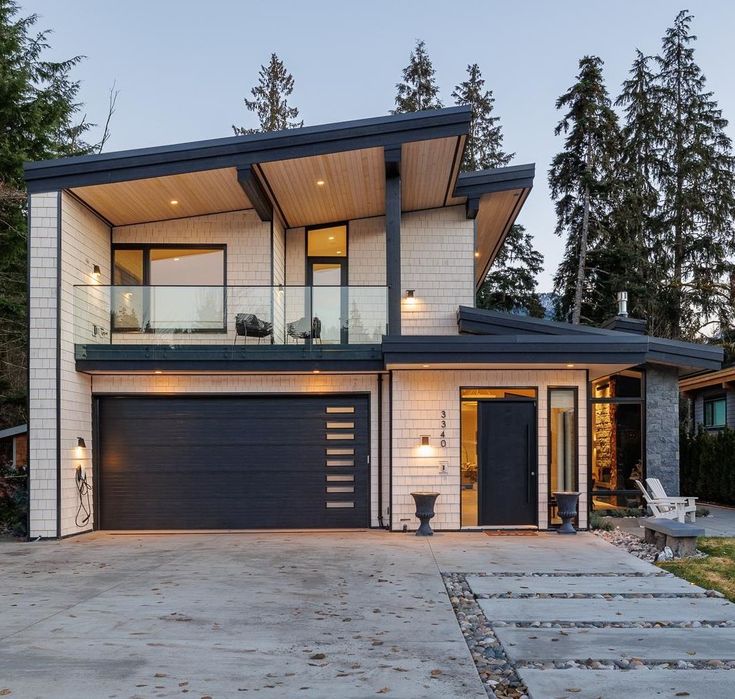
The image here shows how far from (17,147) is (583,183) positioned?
19.0m

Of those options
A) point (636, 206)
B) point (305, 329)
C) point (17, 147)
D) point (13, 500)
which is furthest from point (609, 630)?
point (636, 206)

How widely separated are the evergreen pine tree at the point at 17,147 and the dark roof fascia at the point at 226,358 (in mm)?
5750

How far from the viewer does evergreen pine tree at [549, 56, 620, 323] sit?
2769 cm

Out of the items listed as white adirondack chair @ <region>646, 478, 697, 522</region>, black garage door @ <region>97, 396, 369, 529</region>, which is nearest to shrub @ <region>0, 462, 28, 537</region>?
black garage door @ <region>97, 396, 369, 529</region>

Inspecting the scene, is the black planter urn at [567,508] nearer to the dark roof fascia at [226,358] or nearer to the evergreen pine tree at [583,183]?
the dark roof fascia at [226,358]

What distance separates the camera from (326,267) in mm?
14883

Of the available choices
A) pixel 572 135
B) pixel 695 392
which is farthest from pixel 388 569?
pixel 572 135

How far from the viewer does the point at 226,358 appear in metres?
12.3

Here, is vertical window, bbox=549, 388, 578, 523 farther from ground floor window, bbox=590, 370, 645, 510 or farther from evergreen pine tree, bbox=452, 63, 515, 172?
evergreen pine tree, bbox=452, 63, 515, 172

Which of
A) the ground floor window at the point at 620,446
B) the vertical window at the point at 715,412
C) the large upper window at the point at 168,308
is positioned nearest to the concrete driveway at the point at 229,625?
the large upper window at the point at 168,308

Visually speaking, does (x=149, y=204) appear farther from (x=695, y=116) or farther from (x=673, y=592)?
(x=695, y=116)

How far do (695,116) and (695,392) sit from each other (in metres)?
12.7

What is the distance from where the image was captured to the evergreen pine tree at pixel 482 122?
35.2m

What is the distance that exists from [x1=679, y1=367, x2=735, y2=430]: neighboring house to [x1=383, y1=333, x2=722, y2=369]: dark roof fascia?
9145mm
